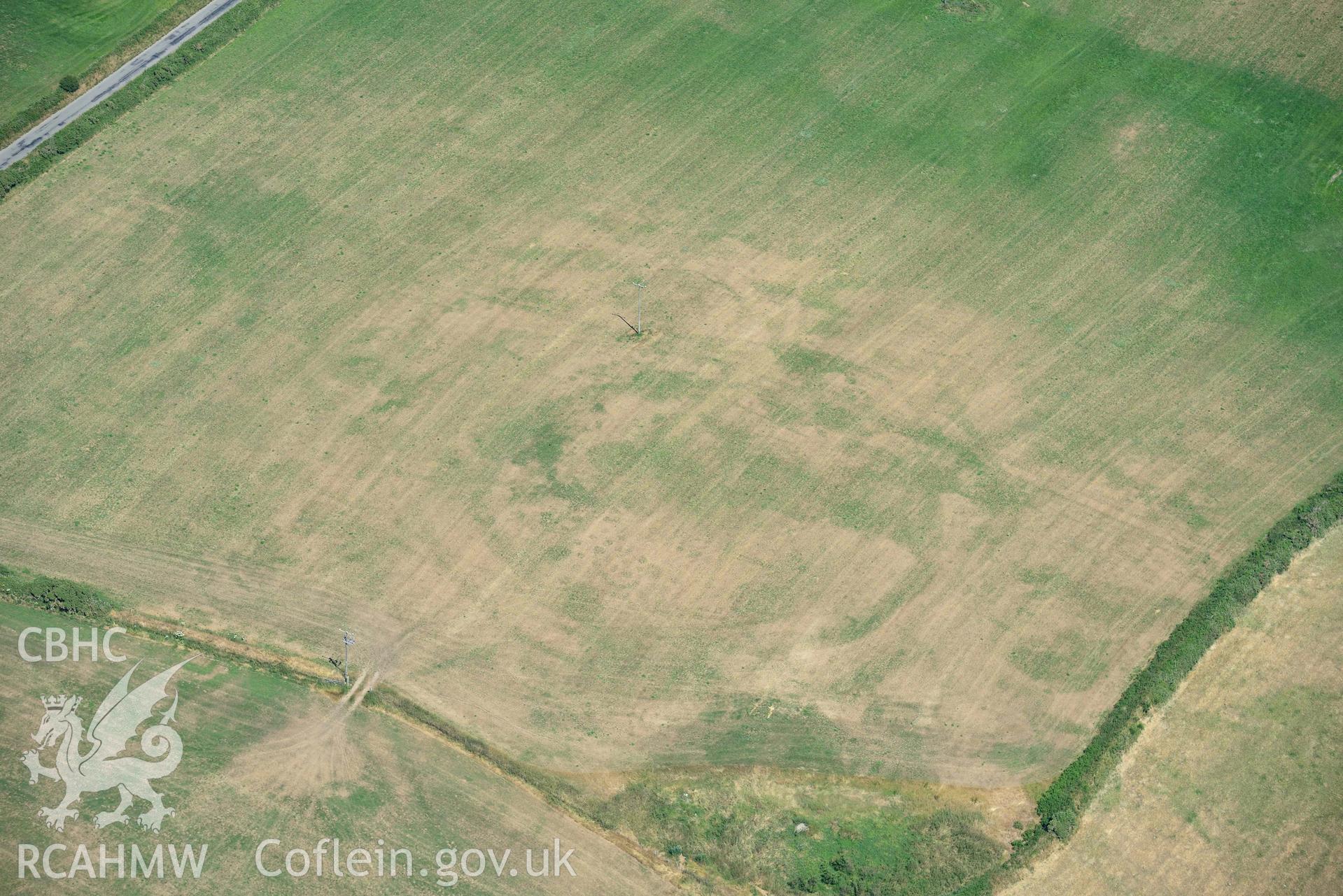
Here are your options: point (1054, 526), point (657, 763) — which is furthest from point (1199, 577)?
point (657, 763)

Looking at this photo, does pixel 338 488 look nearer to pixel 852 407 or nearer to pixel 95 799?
pixel 95 799

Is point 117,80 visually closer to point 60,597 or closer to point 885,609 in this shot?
point 60,597

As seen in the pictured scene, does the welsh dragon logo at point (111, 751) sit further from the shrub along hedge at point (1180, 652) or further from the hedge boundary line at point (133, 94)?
the hedge boundary line at point (133, 94)

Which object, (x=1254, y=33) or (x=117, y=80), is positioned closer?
(x=117, y=80)

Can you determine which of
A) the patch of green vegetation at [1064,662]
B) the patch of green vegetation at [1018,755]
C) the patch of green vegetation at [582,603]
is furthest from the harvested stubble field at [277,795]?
the patch of green vegetation at [1064,662]

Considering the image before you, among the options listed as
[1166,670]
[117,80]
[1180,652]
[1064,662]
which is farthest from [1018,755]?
[117,80]

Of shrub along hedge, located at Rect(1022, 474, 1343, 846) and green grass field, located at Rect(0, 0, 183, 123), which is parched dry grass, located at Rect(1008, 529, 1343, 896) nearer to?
shrub along hedge, located at Rect(1022, 474, 1343, 846)

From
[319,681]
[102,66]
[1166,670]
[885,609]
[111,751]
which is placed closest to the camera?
[111,751]

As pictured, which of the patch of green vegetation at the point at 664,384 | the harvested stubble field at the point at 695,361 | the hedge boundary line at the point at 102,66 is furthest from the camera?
the hedge boundary line at the point at 102,66
